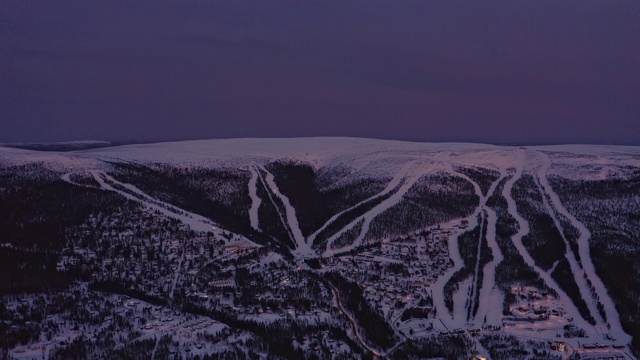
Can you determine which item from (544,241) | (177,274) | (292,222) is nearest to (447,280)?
(544,241)

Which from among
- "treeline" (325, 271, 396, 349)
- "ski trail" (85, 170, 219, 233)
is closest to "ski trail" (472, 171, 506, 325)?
"treeline" (325, 271, 396, 349)

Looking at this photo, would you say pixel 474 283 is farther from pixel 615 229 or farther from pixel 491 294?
pixel 615 229

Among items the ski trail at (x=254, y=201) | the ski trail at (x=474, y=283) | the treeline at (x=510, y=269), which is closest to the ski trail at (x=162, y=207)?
the ski trail at (x=254, y=201)

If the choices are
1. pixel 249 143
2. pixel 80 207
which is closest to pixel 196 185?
pixel 80 207

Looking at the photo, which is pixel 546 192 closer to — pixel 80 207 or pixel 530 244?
pixel 530 244

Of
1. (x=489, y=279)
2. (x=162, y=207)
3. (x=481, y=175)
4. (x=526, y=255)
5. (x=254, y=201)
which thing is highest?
(x=481, y=175)
